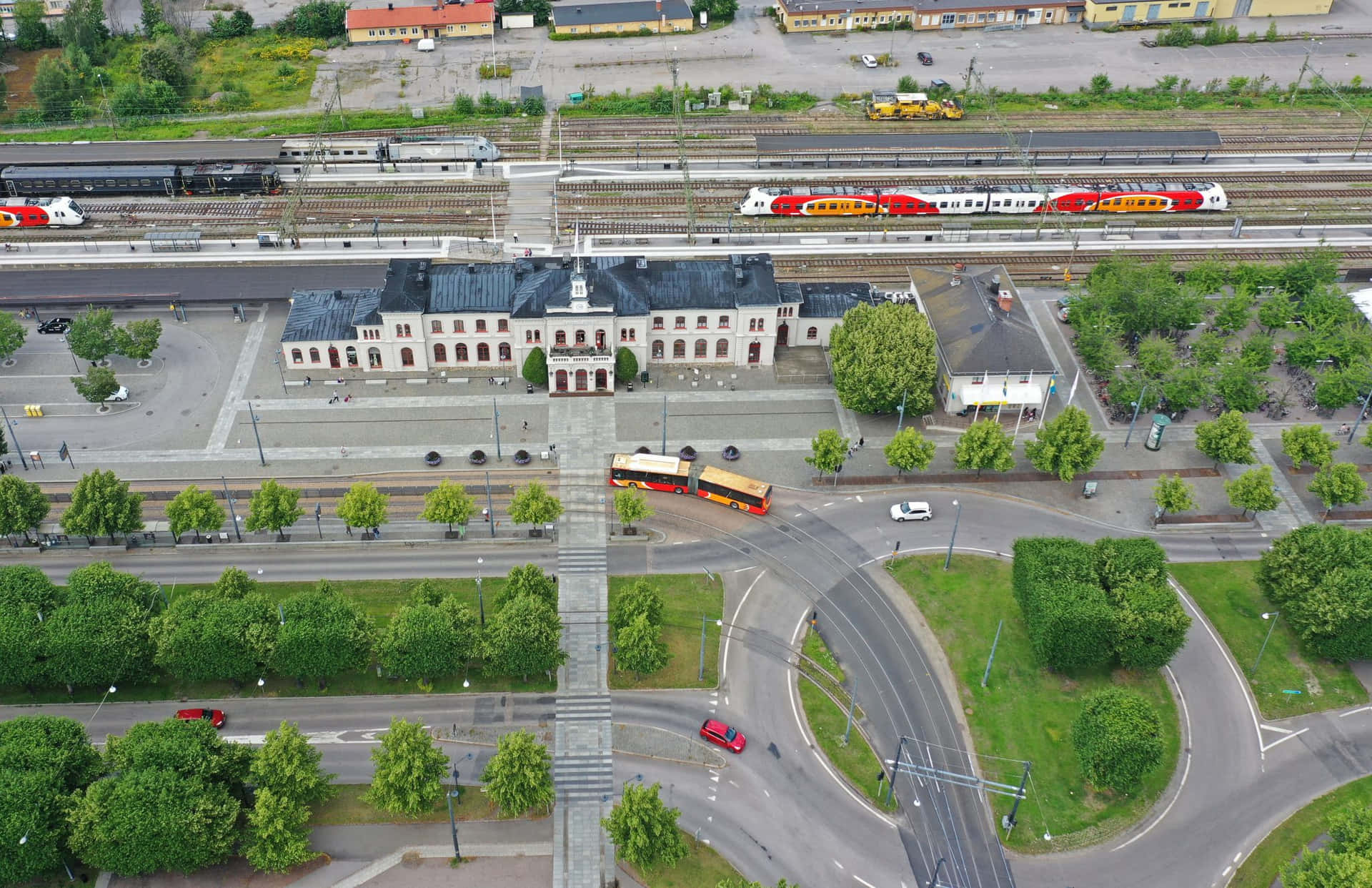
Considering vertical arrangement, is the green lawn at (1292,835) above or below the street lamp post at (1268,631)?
below

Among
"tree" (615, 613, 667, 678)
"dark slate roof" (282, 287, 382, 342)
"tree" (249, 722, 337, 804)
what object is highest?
"dark slate roof" (282, 287, 382, 342)

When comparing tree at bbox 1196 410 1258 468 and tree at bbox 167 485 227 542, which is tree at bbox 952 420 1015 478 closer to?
tree at bbox 1196 410 1258 468

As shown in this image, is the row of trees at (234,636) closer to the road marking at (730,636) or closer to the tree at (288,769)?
the tree at (288,769)

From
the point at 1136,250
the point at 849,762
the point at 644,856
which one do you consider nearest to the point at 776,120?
the point at 1136,250

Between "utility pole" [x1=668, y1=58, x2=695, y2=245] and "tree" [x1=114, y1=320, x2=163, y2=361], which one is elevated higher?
"utility pole" [x1=668, y1=58, x2=695, y2=245]

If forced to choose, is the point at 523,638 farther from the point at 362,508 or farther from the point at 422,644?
the point at 362,508

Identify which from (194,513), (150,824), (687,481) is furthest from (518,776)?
(194,513)

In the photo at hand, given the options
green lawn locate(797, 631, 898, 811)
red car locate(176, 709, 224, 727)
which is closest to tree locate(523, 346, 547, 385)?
green lawn locate(797, 631, 898, 811)

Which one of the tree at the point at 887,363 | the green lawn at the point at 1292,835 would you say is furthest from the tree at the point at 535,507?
the green lawn at the point at 1292,835
